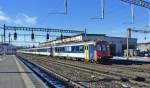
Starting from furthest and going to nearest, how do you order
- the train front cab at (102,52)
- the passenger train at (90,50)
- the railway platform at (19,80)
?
the passenger train at (90,50), the train front cab at (102,52), the railway platform at (19,80)

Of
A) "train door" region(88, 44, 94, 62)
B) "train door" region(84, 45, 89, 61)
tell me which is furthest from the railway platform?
"train door" region(84, 45, 89, 61)

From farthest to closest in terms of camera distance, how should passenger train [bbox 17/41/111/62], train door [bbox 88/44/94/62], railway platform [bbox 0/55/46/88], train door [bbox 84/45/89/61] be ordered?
train door [bbox 84/45/89/61] < train door [bbox 88/44/94/62] < passenger train [bbox 17/41/111/62] < railway platform [bbox 0/55/46/88]

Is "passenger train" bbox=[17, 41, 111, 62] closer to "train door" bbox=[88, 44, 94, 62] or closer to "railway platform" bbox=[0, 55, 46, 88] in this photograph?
"train door" bbox=[88, 44, 94, 62]

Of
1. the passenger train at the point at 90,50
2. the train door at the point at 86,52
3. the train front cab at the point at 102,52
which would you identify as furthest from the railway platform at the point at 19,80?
the train door at the point at 86,52

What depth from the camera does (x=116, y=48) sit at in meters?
A: 104

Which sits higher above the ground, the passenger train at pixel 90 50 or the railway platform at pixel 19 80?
the passenger train at pixel 90 50

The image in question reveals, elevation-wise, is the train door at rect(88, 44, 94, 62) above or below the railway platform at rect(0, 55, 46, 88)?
above

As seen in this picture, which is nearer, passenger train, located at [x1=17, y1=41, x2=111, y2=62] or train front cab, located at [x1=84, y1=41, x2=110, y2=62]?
train front cab, located at [x1=84, y1=41, x2=110, y2=62]

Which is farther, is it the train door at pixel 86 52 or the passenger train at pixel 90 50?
the train door at pixel 86 52

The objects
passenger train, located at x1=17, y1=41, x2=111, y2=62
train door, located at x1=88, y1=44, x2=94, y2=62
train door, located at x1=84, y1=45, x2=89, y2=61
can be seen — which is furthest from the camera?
train door, located at x1=84, y1=45, x2=89, y2=61

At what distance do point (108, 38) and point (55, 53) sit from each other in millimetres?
40417

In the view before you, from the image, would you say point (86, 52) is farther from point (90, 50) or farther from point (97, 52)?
point (97, 52)

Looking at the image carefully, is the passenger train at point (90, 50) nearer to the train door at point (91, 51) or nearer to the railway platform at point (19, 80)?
the train door at point (91, 51)

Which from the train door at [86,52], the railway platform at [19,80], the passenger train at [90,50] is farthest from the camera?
the train door at [86,52]
